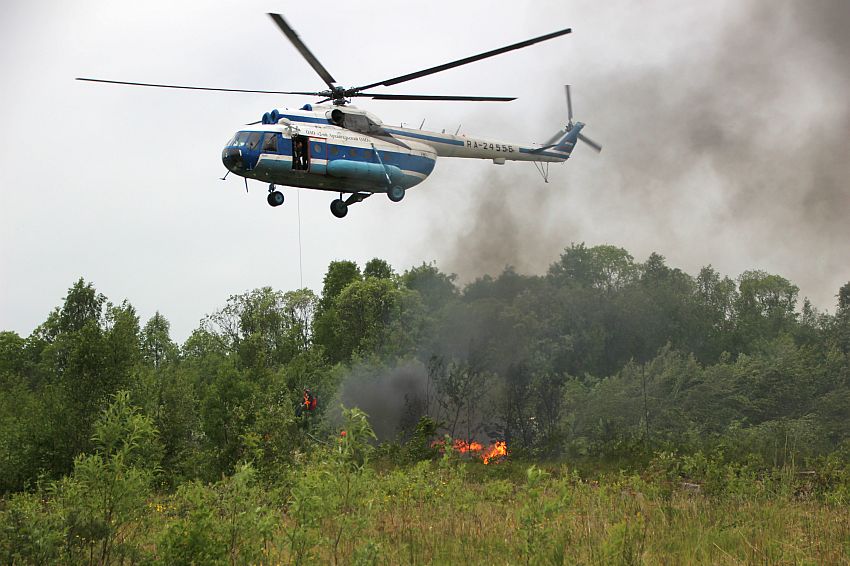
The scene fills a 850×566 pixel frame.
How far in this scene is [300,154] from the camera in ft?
80.6

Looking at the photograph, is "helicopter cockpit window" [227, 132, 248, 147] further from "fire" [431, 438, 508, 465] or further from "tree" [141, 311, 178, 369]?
"tree" [141, 311, 178, 369]

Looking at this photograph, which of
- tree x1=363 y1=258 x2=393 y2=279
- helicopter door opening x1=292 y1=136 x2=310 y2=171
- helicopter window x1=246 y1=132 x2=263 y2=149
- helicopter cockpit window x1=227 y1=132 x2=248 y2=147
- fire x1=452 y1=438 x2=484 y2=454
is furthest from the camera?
tree x1=363 y1=258 x2=393 y2=279

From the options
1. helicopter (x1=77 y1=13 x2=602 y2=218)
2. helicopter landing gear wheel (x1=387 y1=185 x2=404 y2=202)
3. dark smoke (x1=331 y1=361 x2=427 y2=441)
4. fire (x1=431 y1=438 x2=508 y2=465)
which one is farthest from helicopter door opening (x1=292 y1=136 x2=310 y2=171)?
dark smoke (x1=331 y1=361 x2=427 y2=441)

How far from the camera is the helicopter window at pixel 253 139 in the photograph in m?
24.2

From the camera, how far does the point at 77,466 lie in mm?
11242

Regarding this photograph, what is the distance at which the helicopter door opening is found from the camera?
24.5m

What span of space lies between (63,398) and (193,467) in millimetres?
4958

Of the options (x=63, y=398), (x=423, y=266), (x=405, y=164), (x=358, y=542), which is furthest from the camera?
(x=423, y=266)

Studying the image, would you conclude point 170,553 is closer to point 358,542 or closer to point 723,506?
point 358,542

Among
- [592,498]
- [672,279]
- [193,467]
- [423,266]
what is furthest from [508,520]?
[423,266]

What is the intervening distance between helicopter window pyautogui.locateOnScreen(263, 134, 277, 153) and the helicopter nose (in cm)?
72

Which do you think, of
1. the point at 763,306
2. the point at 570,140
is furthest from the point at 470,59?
the point at 763,306

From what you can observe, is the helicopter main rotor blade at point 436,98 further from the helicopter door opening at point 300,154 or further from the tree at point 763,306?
the tree at point 763,306

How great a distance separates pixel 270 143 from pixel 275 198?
1584mm
